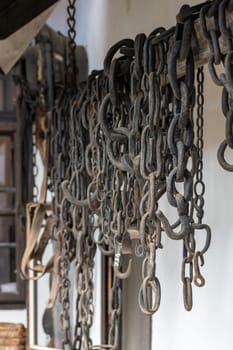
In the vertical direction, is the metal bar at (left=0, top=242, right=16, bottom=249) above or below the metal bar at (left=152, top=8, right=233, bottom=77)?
below

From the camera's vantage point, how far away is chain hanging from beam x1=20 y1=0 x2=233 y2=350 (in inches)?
32.0

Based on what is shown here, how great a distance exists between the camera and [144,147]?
0.90 m

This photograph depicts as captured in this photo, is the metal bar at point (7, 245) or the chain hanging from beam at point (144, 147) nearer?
the chain hanging from beam at point (144, 147)

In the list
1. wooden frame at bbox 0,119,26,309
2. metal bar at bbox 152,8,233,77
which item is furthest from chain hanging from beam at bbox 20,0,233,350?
wooden frame at bbox 0,119,26,309

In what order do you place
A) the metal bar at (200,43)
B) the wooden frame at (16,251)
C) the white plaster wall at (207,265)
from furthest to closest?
the wooden frame at (16,251) → the white plaster wall at (207,265) → the metal bar at (200,43)

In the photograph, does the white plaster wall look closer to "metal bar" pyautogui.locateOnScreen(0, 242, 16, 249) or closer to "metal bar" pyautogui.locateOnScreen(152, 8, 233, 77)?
"metal bar" pyautogui.locateOnScreen(152, 8, 233, 77)

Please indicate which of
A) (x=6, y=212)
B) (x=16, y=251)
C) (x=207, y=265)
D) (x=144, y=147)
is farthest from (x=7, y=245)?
(x=144, y=147)

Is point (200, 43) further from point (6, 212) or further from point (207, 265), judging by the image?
point (6, 212)

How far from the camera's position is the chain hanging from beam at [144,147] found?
2.67ft

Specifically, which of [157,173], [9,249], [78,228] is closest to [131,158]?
[157,173]

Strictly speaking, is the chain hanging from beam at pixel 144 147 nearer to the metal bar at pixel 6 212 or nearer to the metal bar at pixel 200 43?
the metal bar at pixel 200 43

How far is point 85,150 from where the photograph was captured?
4.59ft

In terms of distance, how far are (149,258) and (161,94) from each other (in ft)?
0.91

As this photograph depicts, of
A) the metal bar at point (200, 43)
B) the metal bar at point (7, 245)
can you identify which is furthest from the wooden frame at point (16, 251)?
the metal bar at point (200, 43)
